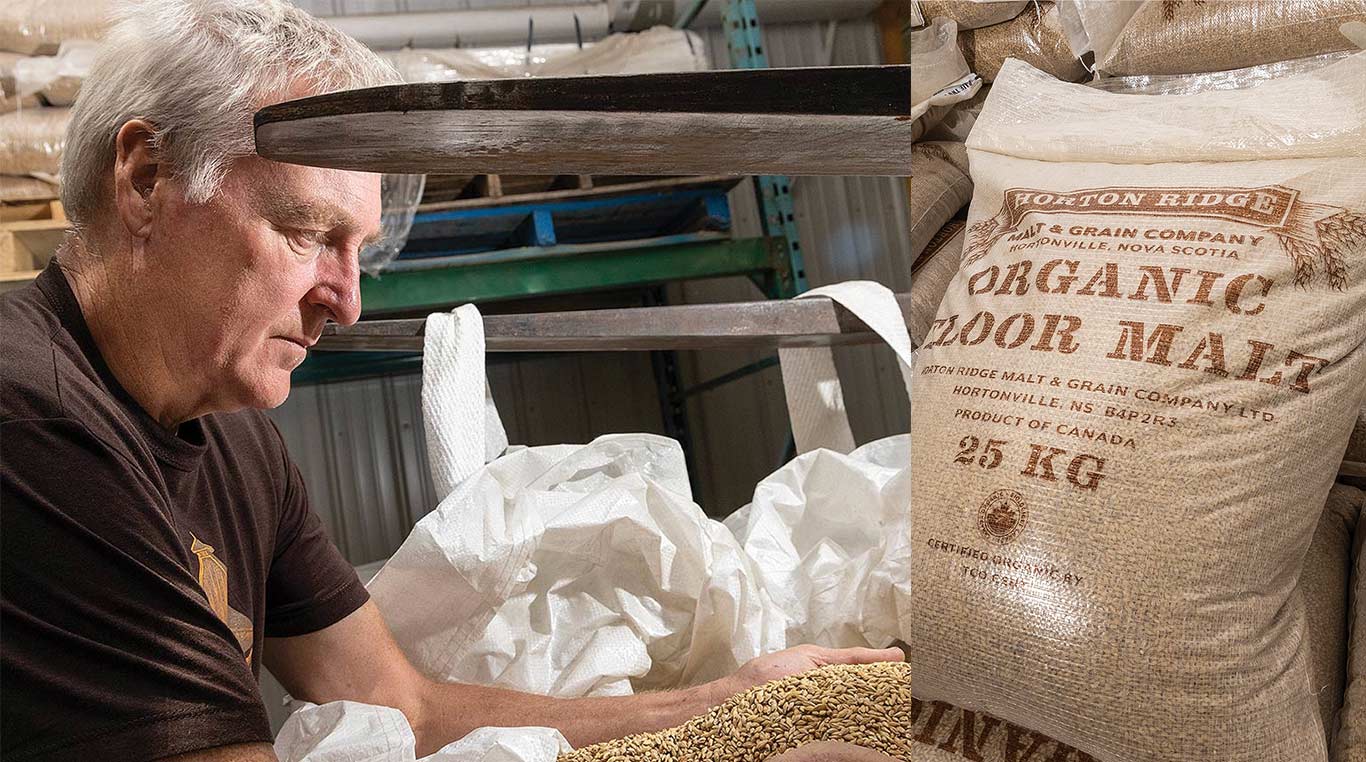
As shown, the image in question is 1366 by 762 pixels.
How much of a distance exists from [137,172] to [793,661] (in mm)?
216

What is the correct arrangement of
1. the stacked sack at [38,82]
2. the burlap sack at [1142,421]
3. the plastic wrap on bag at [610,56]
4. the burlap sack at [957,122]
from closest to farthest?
the burlap sack at [1142,421] → the burlap sack at [957,122] → the stacked sack at [38,82] → the plastic wrap on bag at [610,56]

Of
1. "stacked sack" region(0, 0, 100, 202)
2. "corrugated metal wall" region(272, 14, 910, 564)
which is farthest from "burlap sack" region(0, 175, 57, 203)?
"corrugated metal wall" region(272, 14, 910, 564)

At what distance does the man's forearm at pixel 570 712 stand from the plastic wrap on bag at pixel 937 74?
0.21 meters

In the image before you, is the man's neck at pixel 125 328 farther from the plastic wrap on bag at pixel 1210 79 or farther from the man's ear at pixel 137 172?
the plastic wrap on bag at pixel 1210 79

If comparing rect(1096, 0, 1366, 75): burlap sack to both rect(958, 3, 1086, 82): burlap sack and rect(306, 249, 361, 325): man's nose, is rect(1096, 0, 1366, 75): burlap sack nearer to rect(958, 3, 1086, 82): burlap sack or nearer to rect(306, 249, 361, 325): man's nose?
rect(958, 3, 1086, 82): burlap sack

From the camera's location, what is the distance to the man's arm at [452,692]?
291mm

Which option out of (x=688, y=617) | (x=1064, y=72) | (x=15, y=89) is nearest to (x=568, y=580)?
(x=688, y=617)

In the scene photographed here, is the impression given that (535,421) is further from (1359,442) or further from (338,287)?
(1359,442)

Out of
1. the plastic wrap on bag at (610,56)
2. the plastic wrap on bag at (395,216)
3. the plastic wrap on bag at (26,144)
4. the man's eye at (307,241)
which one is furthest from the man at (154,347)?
the plastic wrap on bag at (610,56)

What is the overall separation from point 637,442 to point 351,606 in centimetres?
16

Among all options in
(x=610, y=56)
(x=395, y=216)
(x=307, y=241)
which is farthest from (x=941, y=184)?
(x=610, y=56)

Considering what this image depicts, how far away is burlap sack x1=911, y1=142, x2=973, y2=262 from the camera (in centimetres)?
34

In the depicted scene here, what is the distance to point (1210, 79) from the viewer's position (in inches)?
16.7

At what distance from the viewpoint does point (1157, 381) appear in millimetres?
278
